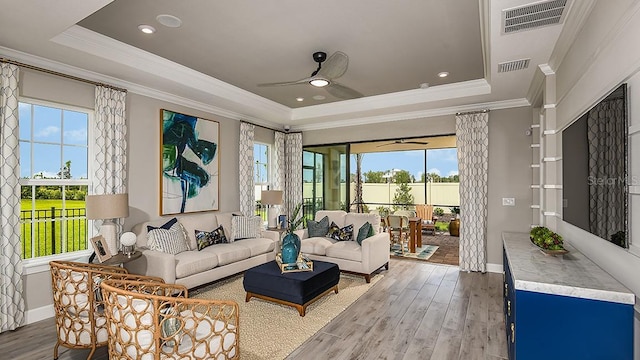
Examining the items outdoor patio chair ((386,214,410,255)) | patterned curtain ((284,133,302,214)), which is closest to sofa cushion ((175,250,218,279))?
patterned curtain ((284,133,302,214))

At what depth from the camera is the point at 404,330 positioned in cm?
324

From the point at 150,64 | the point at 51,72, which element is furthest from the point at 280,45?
the point at 51,72

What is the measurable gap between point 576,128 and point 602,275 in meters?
1.12

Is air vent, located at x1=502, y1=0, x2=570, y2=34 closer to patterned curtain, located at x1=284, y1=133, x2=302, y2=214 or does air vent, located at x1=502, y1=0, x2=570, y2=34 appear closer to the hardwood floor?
the hardwood floor

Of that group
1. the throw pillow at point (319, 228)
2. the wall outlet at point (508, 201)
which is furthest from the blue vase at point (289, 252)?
the wall outlet at point (508, 201)

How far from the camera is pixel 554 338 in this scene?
1.85m

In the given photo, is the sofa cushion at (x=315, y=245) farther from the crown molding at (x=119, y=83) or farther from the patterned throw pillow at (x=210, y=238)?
the crown molding at (x=119, y=83)

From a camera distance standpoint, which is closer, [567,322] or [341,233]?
[567,322]

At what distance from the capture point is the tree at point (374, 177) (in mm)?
11242

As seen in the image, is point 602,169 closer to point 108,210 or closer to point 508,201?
point 508,201

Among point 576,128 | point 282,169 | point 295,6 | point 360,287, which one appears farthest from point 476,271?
point 295,6

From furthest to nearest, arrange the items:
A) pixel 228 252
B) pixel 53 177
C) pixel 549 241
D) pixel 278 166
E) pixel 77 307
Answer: pixel 278 166 → pixel 228 252 → pixel 53 177 → pixel 549 241 → pixel 77 307

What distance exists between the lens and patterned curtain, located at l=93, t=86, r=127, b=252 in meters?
3.97

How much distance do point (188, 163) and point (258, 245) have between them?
172 centimetres
